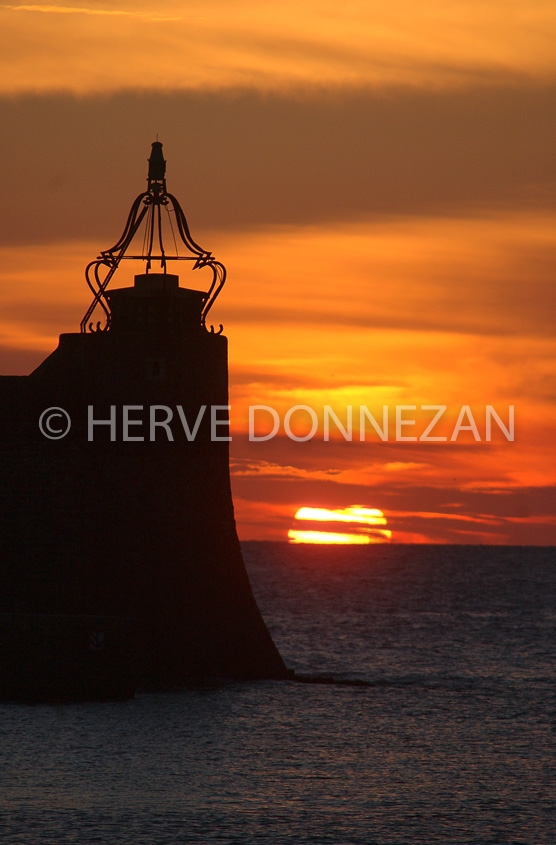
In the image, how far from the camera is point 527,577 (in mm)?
151000

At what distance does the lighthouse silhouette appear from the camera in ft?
124

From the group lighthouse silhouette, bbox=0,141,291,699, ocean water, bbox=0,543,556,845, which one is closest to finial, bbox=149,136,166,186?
lighthouse silhouette, bbox=0,141,291,699

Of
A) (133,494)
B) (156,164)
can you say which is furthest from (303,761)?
(156,164)

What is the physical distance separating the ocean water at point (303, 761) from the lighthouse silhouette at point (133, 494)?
80.5 inches

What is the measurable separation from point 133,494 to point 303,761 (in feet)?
36.0

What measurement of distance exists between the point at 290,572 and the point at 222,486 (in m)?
124

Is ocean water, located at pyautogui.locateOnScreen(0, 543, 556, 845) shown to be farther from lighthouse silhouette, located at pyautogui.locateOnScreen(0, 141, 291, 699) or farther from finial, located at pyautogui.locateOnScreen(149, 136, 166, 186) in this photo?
finial, located at pyautogui.locateOnScreen(149, 136, 166, 186)

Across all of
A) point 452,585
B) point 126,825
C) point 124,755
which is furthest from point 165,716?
point 452,585

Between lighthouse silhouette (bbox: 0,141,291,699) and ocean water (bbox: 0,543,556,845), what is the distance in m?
2.05

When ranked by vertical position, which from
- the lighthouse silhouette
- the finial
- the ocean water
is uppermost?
the finial

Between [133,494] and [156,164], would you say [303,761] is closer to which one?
[133,494]

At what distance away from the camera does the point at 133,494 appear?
125ft

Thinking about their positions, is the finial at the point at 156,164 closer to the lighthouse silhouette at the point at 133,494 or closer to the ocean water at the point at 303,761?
the lighthouse silhouette at the point at 133,494

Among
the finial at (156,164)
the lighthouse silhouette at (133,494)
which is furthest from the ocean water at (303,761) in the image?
the finial at (156,164)
